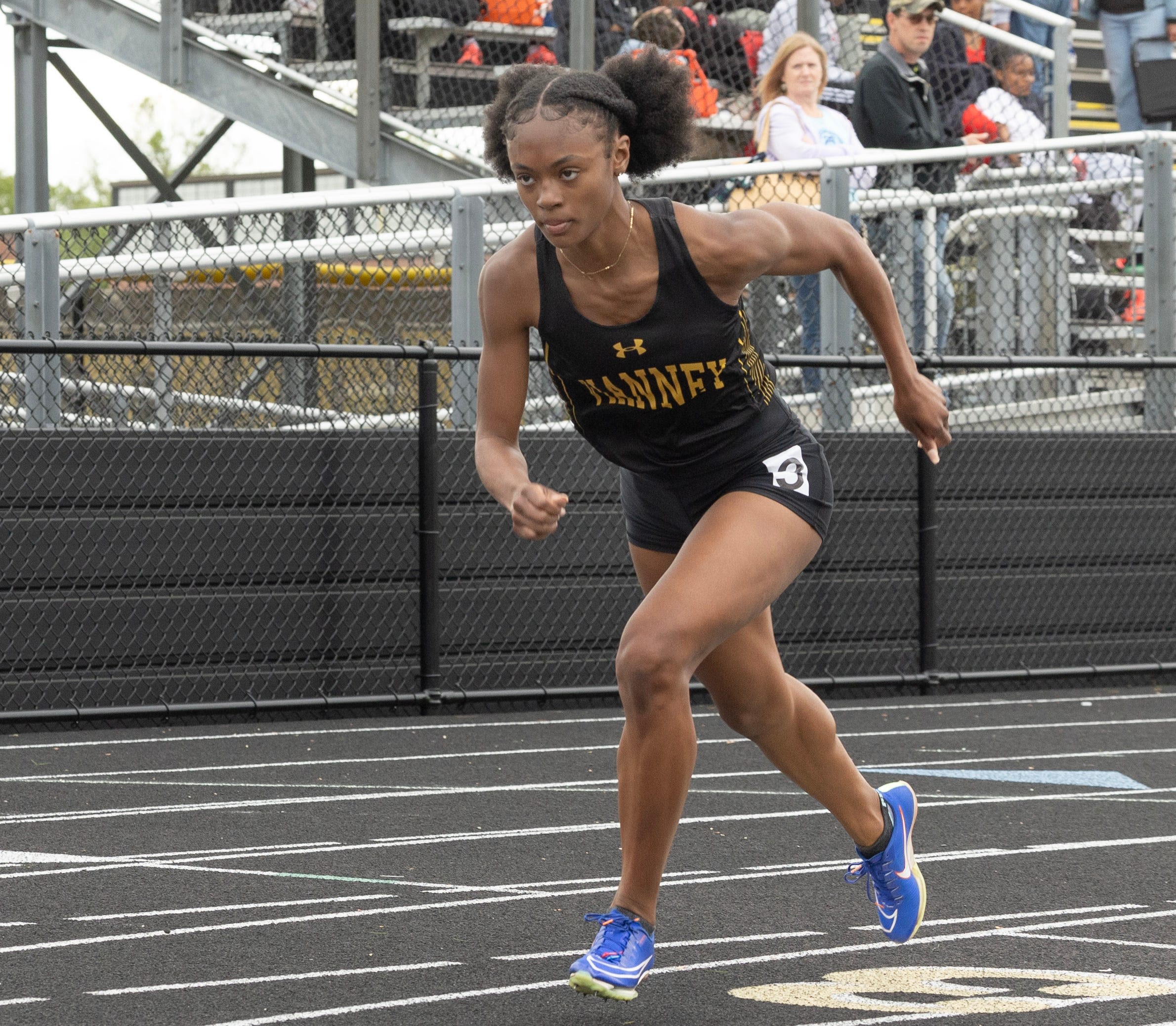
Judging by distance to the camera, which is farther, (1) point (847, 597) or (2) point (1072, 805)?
(1) point (847, 597)

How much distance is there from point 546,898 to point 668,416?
159 centimetres

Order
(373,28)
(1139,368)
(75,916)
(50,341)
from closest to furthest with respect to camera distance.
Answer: (75,916) < (50,341) < (1139,368) < (373,28)

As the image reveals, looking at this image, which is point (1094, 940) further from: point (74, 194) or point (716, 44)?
point (74, 194)

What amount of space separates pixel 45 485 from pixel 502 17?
5283 mm

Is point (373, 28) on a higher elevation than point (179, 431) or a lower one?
higher

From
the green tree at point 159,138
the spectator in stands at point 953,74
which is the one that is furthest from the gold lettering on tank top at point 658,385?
the green tree at point 159,138

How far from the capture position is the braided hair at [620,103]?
4008mm

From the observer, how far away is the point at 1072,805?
21.3 feet

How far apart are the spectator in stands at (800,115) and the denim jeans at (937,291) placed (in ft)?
1.41

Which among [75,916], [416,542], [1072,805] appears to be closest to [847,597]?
[416,542]

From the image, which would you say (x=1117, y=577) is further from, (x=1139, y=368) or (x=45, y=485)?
(x=45, y=485)

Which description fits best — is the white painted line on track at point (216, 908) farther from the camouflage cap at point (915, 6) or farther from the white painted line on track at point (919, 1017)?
the camouflage cap at point (915, 6)

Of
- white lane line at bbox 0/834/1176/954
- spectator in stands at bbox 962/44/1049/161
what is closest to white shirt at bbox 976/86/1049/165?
spectator in stands at bbox 962/44/1049/161

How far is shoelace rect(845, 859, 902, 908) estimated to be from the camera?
4.37m
